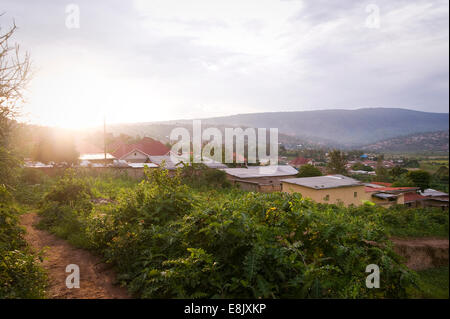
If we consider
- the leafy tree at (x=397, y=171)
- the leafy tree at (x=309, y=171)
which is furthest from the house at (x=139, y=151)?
the leafy tree at (x=397, y=171)

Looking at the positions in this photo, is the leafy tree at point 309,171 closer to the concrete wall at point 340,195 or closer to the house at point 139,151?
the concrete wall at point 340,195

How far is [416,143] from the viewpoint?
6.57 metres

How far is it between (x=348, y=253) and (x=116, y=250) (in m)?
2.87

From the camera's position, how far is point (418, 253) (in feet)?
25.7

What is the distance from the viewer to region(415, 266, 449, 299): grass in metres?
5.21

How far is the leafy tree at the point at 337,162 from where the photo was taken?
1055 cm

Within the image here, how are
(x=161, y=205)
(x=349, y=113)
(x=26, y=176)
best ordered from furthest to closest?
(x=26, y=176) < (x=349, y=113) < (x=161, y=205)

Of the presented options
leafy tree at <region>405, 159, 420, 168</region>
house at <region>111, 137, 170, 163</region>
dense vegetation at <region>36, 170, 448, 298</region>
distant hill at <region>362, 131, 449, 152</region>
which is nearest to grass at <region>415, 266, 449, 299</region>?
leafy tree at <region>405, 159, 420, 168</region>

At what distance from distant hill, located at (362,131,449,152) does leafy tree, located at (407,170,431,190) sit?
0.55m

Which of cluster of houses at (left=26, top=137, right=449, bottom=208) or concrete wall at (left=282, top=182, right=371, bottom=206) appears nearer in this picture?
cluster of houses at (left=26, top=137, right=449, bottom=208)

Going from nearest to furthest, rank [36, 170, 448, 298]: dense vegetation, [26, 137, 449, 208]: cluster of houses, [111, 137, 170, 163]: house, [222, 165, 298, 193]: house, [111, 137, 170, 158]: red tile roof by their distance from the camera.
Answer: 1. [36, 170, 448, 298]: dense vegetation
2. [26, 137, 449, 208]: cluster of houses
3. [222, 165, 298, 193]: house
4. [111, 137, 170, 163]: house
5. [111, 137, 170, 158]: red tile roof

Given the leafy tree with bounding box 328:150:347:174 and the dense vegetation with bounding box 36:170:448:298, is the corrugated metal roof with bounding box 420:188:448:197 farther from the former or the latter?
the leafy tree with bounding box 328:150:347:174
